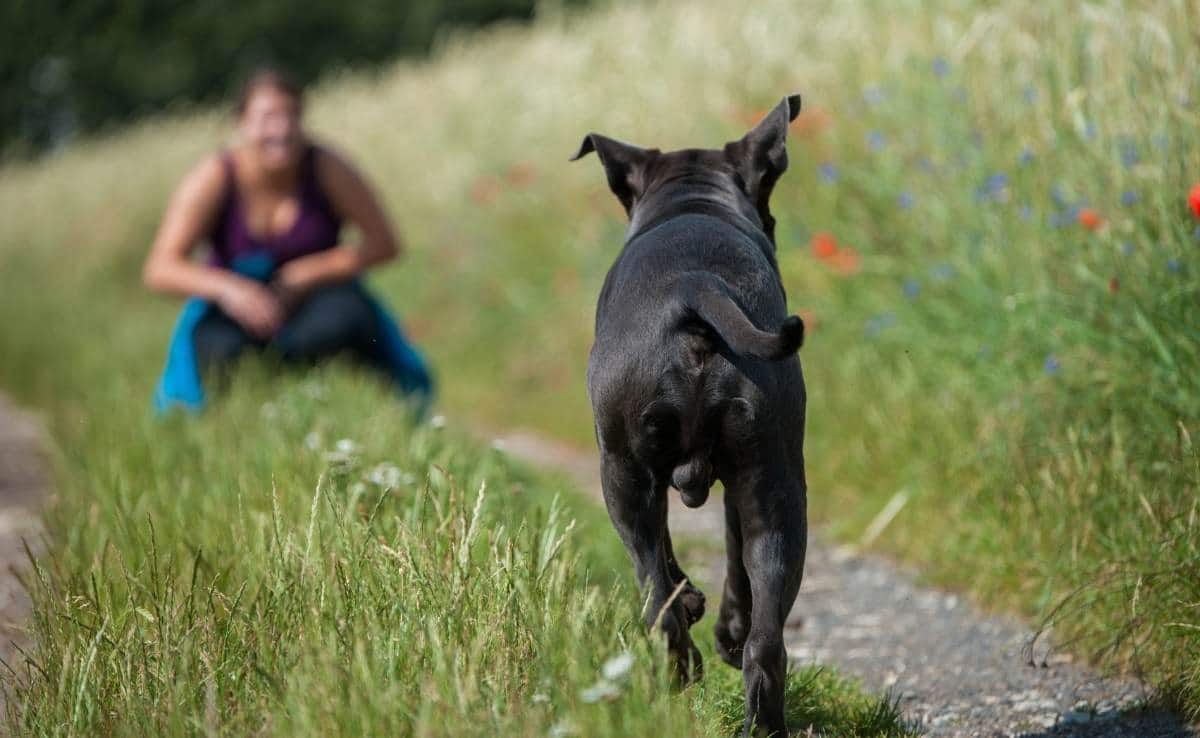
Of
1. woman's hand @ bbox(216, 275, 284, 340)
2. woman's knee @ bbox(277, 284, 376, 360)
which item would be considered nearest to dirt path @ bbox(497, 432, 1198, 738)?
woman's knee @ bbox(277, 284, 376, 360)

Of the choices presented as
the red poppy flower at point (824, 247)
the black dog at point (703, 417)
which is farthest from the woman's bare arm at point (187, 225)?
the black dog at point (703, 417)

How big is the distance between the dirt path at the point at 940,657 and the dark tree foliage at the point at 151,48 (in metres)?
25.2

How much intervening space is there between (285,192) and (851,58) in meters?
2.57

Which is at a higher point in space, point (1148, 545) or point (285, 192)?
point (285, 192)

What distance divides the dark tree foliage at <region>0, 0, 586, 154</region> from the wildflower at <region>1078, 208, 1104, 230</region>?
83.6ft

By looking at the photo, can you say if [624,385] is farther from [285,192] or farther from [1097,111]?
[285,192]

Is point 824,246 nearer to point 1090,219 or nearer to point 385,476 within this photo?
point 1090,219

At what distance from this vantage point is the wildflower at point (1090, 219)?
3570 mm

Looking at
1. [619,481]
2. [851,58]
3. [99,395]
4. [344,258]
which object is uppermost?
[851,58]

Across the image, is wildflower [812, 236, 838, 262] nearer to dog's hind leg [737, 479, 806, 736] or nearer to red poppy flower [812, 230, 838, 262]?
red poppy flower [812, 230, 838, 262]

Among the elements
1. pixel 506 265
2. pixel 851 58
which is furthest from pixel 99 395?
pixel 851 58

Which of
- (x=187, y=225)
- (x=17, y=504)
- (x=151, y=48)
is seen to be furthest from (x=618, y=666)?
(x=151, y=48)

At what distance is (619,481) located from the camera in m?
2.42

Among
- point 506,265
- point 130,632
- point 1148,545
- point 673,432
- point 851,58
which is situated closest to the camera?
point 673,432
